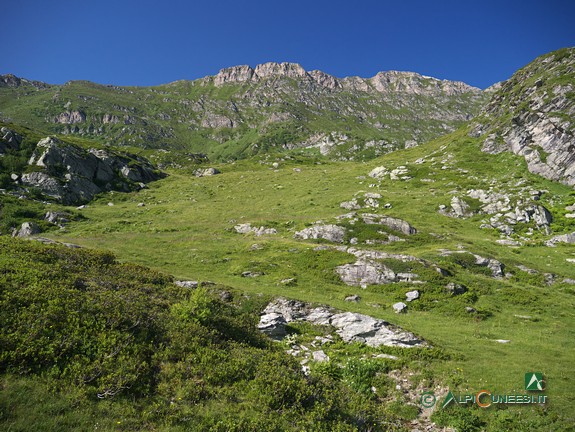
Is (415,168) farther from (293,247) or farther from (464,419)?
(464,419)

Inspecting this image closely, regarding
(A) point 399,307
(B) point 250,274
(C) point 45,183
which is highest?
(C) point 45,183

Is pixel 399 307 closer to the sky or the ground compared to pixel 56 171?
closer to the ground

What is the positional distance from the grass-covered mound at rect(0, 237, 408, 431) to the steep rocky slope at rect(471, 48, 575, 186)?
82.0 meters

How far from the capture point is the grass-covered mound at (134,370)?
337 inches

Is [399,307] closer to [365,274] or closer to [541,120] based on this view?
[365,274]

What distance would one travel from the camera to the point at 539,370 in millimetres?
16281

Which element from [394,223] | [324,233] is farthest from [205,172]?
[394,223]

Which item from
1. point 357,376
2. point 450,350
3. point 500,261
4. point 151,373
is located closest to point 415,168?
point 500,261

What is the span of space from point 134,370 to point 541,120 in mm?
108153

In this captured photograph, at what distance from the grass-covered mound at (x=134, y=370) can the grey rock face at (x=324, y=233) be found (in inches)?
1261

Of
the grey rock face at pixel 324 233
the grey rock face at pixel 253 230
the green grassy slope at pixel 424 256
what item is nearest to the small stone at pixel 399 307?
the green grassy slope at pixel 424 256

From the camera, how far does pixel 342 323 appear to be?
2256 centimetres

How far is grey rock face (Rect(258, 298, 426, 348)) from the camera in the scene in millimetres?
20384

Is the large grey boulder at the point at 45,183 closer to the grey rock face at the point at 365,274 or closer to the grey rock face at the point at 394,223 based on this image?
the grey rock face at the point at 394,223
